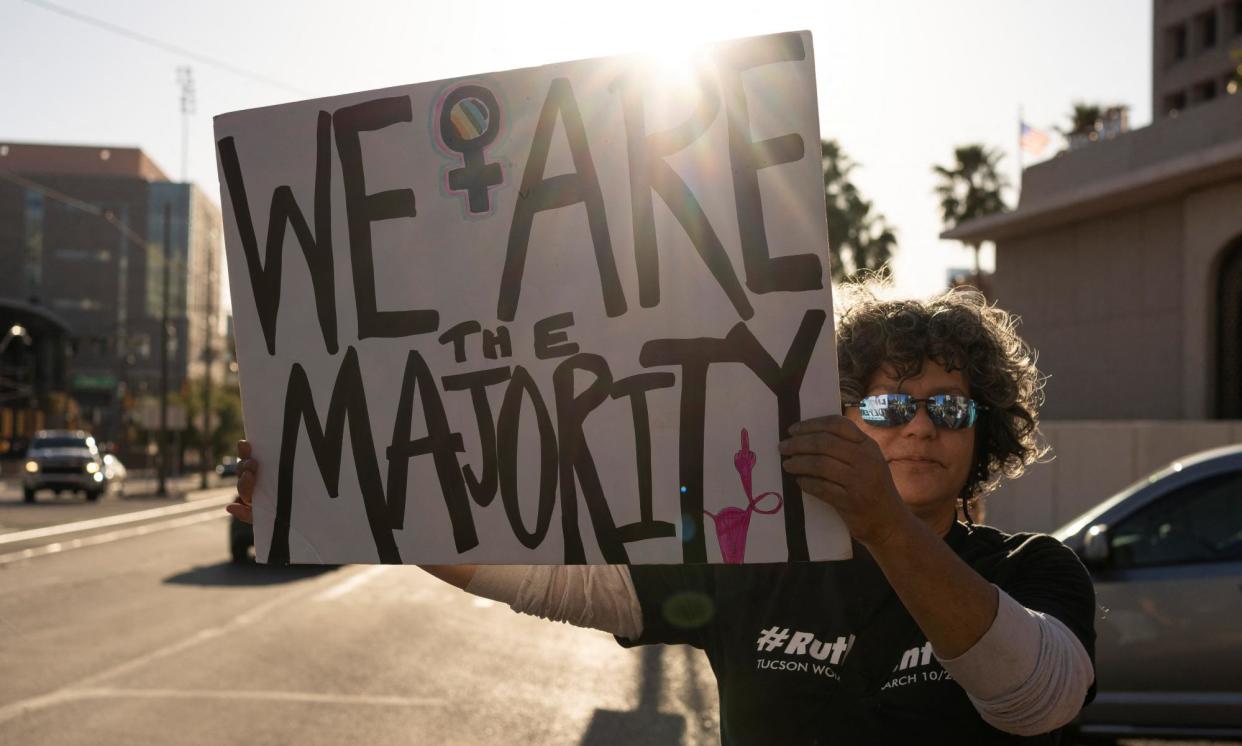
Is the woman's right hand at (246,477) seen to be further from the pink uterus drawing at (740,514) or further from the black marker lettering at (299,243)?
the pink uterus drawing at (740,514)

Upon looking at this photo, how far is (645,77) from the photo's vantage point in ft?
7.02

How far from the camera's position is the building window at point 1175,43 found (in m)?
51.6

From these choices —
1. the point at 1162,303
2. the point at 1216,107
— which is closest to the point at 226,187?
the point at 1216,107

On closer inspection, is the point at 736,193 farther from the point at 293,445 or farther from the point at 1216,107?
the point at 1216,107

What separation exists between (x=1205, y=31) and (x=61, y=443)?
4463 centimetres

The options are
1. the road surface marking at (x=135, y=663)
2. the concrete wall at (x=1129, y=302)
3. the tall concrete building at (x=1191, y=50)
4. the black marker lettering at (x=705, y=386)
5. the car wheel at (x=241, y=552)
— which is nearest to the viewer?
the black marker lettering at (x=705, y=386)

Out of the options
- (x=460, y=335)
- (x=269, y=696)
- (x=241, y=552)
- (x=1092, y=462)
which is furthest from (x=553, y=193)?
(x=241, y=552)

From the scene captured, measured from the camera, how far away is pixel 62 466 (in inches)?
1549

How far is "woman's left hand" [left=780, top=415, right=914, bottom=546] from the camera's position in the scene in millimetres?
1832

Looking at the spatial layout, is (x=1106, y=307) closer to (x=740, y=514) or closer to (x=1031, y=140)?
(x=1031, y=140)

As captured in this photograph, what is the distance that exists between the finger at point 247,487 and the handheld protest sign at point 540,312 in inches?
1.1

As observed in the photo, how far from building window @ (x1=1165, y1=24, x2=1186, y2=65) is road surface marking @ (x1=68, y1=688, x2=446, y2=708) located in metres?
51.3

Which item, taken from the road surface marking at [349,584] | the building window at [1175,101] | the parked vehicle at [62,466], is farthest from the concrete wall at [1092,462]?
the building window at [1175,101]

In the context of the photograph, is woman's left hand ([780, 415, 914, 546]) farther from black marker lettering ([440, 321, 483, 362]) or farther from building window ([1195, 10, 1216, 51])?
building window ([1195, 10, 1216, 51])
